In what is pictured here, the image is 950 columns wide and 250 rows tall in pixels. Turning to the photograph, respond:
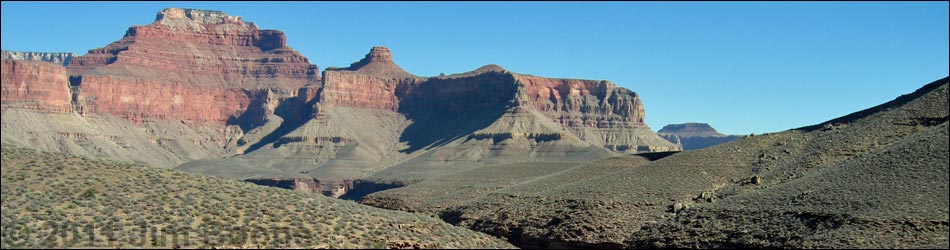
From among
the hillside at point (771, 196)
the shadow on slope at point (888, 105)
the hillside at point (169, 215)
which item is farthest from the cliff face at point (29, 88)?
the hillside at point (169, 215)

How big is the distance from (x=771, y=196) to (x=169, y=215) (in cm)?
3490

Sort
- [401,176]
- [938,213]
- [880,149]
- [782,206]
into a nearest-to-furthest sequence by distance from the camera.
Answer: [938,213] → [782,206] → [880,149] → [401,176]

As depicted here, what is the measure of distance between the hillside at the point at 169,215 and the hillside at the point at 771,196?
742 inches

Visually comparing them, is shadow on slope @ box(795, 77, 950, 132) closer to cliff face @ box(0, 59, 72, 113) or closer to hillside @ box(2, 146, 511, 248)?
hillside @ box(2, 146, 511, 248)

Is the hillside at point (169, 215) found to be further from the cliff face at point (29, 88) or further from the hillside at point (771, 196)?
the cliff face at point (29, 88)

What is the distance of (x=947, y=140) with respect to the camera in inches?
2092

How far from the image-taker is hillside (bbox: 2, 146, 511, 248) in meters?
30.1

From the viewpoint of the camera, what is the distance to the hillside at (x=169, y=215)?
1185 inches

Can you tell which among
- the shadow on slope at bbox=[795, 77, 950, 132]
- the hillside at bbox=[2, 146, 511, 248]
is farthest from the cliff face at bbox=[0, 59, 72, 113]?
the hillside at bbox=[2, 146, 511, 248]

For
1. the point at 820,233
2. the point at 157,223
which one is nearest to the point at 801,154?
the point at 820,233

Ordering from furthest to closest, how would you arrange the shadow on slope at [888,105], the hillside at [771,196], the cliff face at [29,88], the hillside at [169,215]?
the cliff face at [29,88]
the shadow on slope at [888,105]
the hillside at [771,196]
the hillside at [169,215]

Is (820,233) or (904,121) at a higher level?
(904,121)

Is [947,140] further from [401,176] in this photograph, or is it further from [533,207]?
[401,176]

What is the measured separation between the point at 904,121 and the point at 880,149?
4.99m
